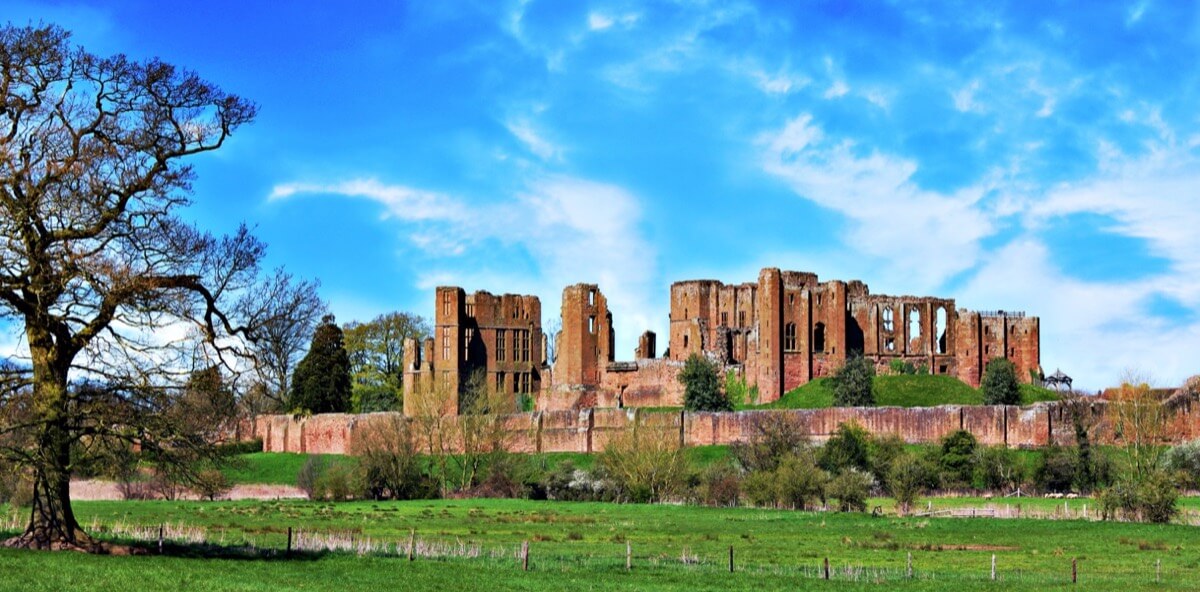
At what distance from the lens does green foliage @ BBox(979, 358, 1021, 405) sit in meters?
90.1

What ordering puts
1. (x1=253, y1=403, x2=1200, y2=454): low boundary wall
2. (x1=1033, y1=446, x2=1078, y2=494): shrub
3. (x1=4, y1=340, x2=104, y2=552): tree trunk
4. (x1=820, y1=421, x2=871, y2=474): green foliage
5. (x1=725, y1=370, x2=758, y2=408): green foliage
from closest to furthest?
(x1=4, y1=340, x2=104, y2=552): tree trunk → (x1=1033, y1=446, x2=1078, y2=494): shrub → (x1=820, y1=421, x2=871, y2=474): green foliage → (x1=253, y1=403, x2=1200, y2=454): low boundary wall → (x1=725, y1=370, x2=758, y2=408): green foliage

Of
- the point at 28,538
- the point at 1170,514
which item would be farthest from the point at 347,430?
the point at 28,538

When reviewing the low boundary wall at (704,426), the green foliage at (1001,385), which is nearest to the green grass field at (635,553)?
the low boundary wall at (704,426)

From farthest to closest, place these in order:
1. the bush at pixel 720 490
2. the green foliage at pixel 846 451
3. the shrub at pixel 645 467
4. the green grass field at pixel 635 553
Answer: the green foliage at pixel 846 451 → the shrub at pixel 645 467 → the bush at pixel 720 490 → the green grass field at pixel 635 553

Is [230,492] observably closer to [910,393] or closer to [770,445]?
[770,445]

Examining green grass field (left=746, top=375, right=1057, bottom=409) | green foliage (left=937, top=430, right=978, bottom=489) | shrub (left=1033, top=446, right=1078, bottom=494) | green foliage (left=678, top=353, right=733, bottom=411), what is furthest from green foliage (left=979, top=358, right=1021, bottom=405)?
shrub (left=1033, top=446, right=1078, bottom=494)

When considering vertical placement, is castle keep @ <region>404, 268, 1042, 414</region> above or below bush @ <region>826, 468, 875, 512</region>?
above

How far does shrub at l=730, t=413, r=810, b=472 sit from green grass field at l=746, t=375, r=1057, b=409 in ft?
59.6

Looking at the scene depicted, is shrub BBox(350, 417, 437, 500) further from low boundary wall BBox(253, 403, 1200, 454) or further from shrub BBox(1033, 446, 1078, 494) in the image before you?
shrub BBox(1033, 446, 1078, 494)

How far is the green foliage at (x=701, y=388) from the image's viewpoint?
92062 mm

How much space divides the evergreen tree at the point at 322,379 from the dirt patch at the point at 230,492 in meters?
16.2

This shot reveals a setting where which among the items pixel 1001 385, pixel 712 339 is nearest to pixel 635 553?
pixel 1001 385

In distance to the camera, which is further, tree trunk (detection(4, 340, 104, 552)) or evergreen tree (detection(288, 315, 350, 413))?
evergreen tree (detection(288, 315, 350, 413))

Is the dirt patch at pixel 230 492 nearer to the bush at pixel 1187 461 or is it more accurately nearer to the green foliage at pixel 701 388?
the green foliage at pixel 701 388
